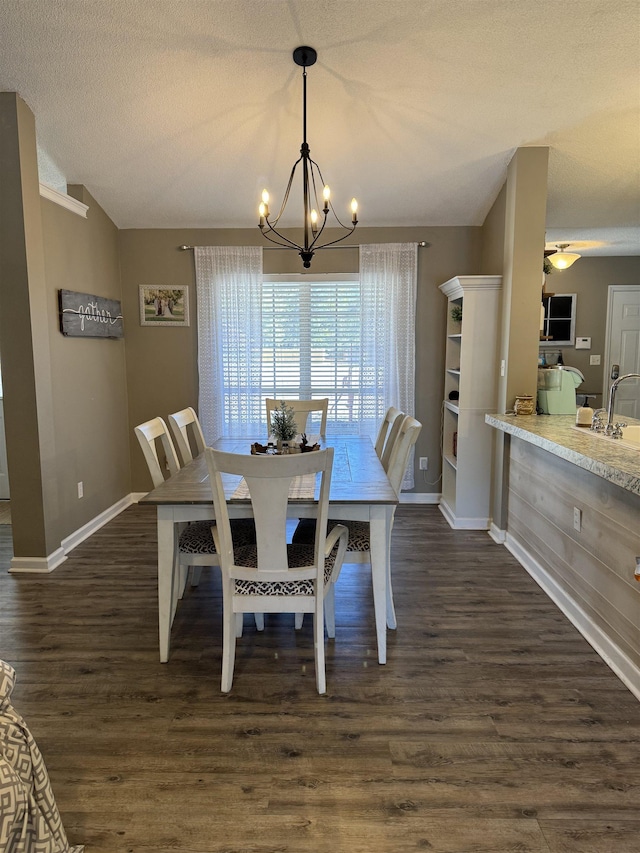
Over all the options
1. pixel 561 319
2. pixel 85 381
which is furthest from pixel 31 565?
pixel 561 319

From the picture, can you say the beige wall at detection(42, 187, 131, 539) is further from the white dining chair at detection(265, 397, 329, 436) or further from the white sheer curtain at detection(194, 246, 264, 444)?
the white dining chair at detection(265, 397, 329, 436)

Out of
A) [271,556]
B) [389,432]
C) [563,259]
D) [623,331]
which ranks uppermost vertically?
[563,259]

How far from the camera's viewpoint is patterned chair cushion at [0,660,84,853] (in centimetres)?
109

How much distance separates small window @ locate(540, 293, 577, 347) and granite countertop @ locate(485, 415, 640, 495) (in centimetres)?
280

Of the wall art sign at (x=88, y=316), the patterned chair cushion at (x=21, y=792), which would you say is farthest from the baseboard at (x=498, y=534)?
the wall art sign at (x=88, y=316)

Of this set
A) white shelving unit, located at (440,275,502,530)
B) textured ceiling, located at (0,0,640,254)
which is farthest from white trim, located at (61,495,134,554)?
white shelving unit, located at (440,275,502,530)

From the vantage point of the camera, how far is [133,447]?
4.74m

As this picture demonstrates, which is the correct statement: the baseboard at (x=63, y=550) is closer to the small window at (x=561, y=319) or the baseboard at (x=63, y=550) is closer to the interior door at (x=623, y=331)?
the small window at (x=561, y=319)

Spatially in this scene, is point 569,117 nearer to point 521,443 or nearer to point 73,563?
point 521,443

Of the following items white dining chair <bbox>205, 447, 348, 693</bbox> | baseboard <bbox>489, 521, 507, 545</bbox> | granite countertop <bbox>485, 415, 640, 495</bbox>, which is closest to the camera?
white dining chair <bbox>205, 447, 348, 693</bbox>

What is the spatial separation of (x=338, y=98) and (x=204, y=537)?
2.56 metres

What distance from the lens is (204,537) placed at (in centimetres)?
248

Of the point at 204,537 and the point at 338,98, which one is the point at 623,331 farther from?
the point at 204,537

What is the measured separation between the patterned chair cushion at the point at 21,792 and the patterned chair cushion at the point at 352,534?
1.36 m
